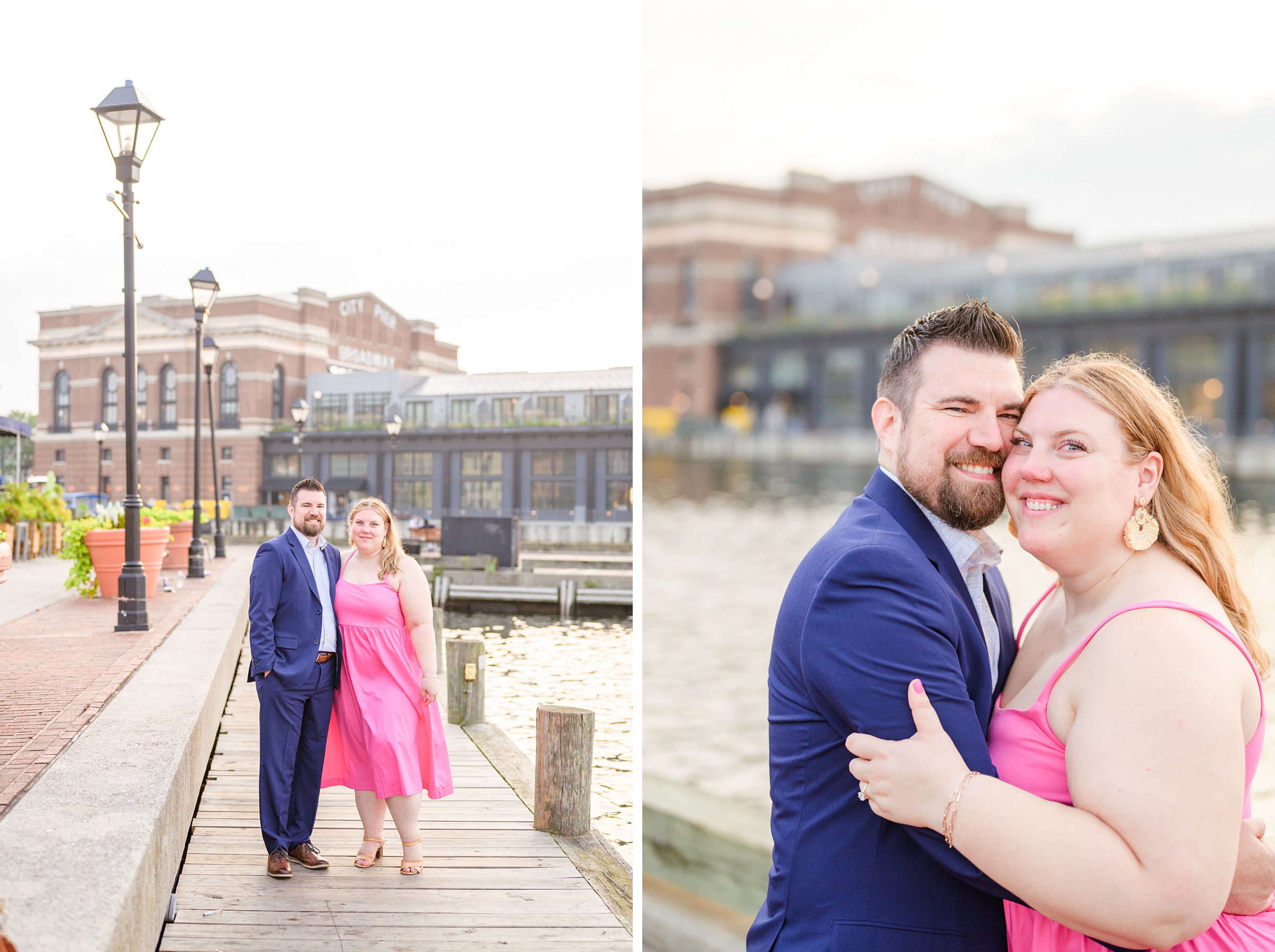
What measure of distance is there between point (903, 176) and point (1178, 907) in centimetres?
9858

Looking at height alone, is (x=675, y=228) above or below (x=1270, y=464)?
above

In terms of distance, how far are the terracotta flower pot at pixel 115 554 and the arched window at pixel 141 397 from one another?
1.38ft

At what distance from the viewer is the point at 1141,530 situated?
150 cm

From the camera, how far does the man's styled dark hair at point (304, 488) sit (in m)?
3.61

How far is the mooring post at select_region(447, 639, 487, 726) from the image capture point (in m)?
6.11

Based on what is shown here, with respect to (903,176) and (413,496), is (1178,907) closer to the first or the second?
(413,496)

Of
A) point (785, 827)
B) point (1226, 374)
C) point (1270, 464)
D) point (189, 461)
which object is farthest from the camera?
point (1226, 374)

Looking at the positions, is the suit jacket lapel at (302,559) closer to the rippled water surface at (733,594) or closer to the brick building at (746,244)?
the rippled water surface at (733,594)

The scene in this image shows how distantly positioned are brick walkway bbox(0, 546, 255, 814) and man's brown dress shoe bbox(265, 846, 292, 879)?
30.9 inches

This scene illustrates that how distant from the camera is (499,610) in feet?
38.7

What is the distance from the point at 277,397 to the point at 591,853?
2230 mm

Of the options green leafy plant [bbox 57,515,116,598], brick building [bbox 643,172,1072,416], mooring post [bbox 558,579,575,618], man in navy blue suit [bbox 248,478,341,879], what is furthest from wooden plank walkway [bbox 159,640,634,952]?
brick building [bbox 643,172,1072,416]

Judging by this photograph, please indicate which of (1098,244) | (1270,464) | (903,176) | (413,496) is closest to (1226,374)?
(1270,464)

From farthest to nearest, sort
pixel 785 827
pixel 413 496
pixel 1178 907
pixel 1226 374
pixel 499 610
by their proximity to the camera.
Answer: pixel 1226 374
pixel 499 610
pixel 413 496
pixel 785 827
pixel 1178 907
